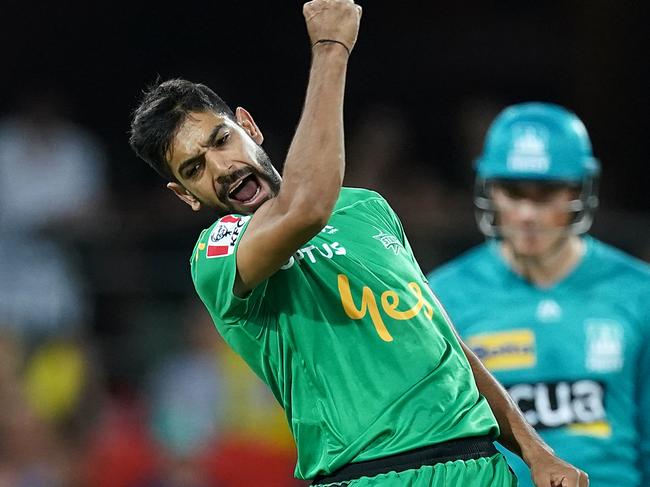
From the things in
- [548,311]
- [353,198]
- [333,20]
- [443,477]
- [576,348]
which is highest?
[333,20]

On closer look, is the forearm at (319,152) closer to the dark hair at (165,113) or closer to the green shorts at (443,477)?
the dark hair at (165,113)

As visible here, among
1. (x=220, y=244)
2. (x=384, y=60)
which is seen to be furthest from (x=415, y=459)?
(x=384, y=60)

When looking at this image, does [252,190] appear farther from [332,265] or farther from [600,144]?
[600,144]

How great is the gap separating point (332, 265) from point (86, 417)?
15.5 feet

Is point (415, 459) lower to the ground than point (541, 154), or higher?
lower

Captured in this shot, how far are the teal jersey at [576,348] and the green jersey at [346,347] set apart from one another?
60.8 inches

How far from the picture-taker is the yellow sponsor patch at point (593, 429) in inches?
193

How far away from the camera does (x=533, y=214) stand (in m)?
5.27

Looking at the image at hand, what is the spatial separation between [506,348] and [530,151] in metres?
0.83

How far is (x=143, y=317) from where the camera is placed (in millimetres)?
8461

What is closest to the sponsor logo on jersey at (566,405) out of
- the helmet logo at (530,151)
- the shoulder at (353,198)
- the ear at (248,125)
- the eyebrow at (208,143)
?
the helmet logo at (530,151)

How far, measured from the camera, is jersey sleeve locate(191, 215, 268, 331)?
10.9 feet

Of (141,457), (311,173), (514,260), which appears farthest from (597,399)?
(141,457)

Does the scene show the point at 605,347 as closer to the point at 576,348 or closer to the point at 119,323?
the point at 576,348
